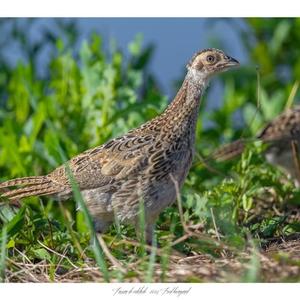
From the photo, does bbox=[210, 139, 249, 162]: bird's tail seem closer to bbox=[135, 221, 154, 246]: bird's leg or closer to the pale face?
the pale face

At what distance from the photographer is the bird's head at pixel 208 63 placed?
20.6 ft

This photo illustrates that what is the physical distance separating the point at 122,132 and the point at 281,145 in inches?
52.1

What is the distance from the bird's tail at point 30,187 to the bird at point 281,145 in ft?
4.84

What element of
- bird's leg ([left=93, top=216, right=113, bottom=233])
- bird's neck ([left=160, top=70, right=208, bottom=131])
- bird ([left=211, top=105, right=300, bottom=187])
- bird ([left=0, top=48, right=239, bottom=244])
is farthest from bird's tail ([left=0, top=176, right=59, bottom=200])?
bird ([left=211, top=105, right=300, bottom=187])

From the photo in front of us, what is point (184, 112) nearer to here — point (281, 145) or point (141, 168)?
point (141, 168)

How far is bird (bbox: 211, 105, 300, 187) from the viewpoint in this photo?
754 cm

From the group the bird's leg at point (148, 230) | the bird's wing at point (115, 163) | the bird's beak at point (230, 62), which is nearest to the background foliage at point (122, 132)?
the bird's leg at point (148, 230)

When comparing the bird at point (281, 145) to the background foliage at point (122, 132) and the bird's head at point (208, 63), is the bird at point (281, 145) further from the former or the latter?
the bird's head at point (208, 63)

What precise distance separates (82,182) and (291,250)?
1.21m

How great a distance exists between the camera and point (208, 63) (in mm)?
6281

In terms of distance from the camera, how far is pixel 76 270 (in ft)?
18.8

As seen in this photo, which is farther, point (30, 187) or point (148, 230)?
point (30, 187)

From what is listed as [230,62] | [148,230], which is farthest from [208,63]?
[148,230]

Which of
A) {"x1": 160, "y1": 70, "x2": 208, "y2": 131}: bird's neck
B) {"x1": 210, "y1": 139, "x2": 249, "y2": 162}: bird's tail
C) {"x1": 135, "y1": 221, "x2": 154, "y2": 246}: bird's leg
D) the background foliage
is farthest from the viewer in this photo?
{"x1": 210, "y1": 139, "x2": 249, "y2": 162}: bird's tail
